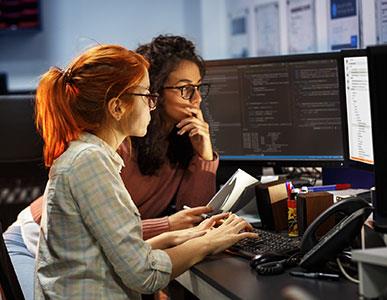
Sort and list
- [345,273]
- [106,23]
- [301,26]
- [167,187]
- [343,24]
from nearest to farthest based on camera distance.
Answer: [345,273]
[167,187]
[343,24]
[301,26]
[106,23]

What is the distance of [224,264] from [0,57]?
3.84 m

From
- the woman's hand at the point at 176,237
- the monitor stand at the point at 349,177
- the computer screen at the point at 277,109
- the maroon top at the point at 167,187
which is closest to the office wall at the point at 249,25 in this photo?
the computer screen at the point at 277,109

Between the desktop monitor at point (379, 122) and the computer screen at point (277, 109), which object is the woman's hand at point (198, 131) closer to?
the computer screen at point (277, 109)

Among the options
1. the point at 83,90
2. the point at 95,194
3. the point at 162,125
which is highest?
the point at 83,90

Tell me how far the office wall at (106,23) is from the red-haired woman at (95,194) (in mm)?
3103

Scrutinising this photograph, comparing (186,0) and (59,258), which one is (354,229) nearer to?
(59,258)

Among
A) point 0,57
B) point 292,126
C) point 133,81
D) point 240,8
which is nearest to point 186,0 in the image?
point 240,8

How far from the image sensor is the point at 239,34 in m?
4.20

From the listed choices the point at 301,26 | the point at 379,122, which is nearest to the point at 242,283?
the point at 379,122

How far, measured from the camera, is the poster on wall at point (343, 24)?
2896mm

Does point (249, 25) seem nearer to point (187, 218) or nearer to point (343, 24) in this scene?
point (343, 24)

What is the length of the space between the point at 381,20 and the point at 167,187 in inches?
36.1

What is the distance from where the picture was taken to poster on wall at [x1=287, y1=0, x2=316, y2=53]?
3.34 meters

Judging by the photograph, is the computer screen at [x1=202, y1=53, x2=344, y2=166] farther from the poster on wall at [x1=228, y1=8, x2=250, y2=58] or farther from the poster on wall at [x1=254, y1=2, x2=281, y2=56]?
the poster on wall at [x1=228, y1=8, x2=250, y2=58]
